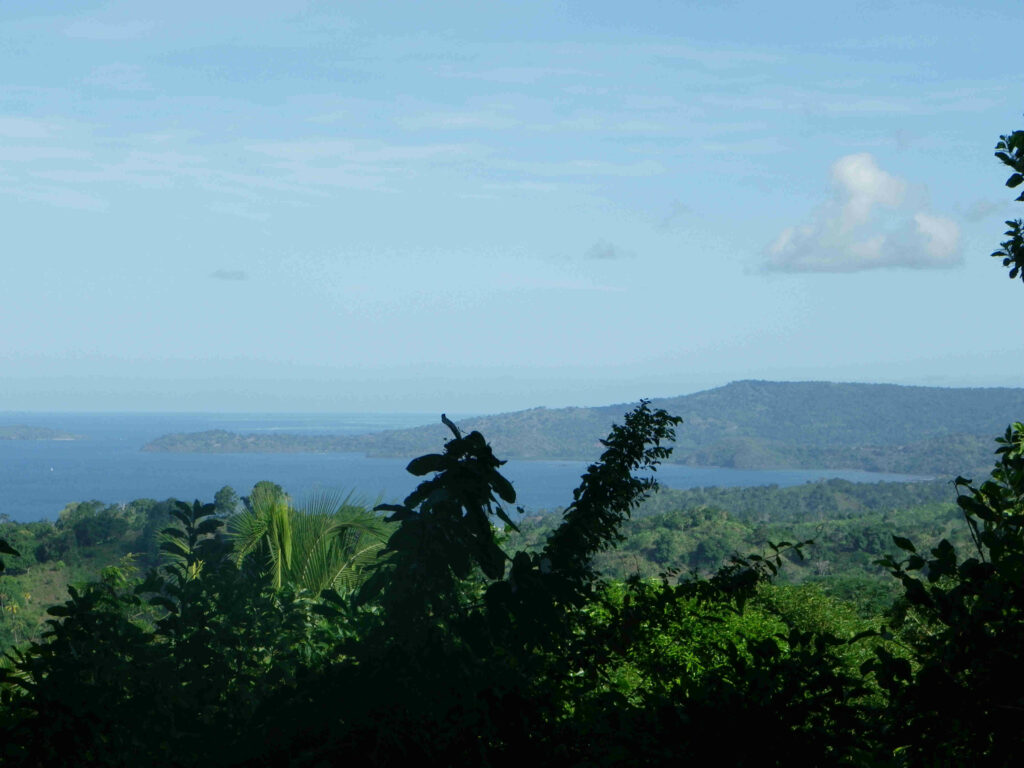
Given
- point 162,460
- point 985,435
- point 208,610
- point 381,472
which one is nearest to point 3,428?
point 162,460

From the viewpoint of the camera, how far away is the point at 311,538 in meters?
7.35

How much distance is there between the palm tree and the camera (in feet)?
23.0

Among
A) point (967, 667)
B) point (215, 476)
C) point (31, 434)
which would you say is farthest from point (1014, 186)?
point (31, 434)

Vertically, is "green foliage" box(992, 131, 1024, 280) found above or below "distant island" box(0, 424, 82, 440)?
above

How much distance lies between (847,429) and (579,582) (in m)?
128

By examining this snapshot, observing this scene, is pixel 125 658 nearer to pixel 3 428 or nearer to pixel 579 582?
pixel 579 582

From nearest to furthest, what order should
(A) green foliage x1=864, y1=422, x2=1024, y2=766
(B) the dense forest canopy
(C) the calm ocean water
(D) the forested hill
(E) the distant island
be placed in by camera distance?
(A) green foliage x1=864, y1=422, x2=1024, y2=766
(B) the dense forest canopy
(C) the calm ocean water
(D) the forested hill
(E) the distant island

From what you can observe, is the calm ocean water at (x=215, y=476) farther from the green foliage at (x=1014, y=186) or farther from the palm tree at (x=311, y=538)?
the green foliage at (x=1014, y=186)


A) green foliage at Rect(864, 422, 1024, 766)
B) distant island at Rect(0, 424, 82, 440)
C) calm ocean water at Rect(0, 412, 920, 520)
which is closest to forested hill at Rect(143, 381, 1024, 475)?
calm ocean water at Rect(0, 412, 920, 520)

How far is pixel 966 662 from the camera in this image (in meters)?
1.85

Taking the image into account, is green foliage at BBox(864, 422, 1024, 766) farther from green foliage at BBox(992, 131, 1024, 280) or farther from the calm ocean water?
the calm ocean water

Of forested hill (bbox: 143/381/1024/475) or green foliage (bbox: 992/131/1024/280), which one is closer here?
green foliage (bbox: 992/131/1024/280)

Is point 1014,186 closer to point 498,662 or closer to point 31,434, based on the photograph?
point 498,662

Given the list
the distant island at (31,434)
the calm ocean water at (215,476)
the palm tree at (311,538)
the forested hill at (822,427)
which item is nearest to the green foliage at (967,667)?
the palm tree at (311,538)
